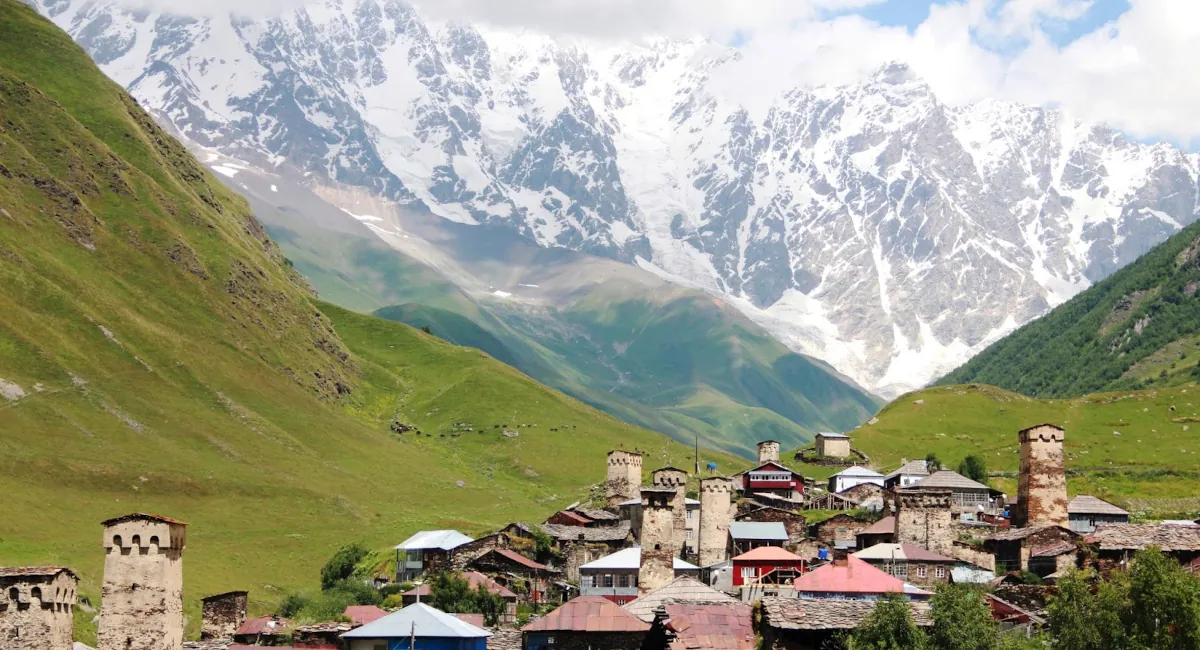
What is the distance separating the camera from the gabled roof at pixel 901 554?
92625mm

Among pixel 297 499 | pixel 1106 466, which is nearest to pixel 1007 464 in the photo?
pixel 1106 466

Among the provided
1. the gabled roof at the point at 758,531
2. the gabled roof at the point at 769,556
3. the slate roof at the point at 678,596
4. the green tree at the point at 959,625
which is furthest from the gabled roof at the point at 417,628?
the gabled roof at the point at 758,531

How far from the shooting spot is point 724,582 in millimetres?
100438

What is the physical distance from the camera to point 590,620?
68500 mm

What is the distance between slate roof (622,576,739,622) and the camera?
7619 centimetres

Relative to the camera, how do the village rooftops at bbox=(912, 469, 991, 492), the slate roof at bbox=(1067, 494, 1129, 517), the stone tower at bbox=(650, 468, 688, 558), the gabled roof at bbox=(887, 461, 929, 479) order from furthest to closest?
the gabled roof at bbox=(887, 461, 929, 479), the village rooftops at bbox=(912, 469, 991, 492), the stone tower at bbox=(650, 468, 688, 558), the slate roof at bbox=(1067, 494, 1129, 517)

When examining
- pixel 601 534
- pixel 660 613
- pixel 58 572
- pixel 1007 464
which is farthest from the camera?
pixel 1007 464

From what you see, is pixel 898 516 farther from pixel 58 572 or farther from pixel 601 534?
pixel 58 572

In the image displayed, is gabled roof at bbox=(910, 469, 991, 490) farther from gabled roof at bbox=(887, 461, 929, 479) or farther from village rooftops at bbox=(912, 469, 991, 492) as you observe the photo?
gabled roof at bbox=(887, 461, 929, 479)

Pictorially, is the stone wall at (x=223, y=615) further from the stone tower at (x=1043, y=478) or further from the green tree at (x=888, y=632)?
the green tree at (x=888, y=632)

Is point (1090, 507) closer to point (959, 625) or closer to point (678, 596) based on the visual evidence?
point (678, 596)

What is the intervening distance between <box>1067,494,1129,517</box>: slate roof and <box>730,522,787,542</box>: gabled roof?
20.8 m

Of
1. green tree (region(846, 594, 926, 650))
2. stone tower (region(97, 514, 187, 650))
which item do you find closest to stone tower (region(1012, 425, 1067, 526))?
green tree (region(846, 594, 926, 650))

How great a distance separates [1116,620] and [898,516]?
131 ft
